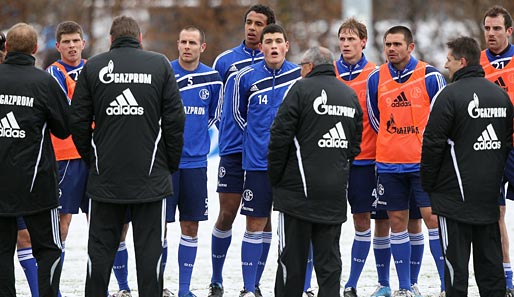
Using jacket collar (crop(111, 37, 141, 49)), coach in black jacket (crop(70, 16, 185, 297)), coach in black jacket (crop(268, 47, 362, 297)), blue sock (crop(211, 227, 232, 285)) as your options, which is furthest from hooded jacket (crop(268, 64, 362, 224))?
blue sock (crop(211, 227, 232, 285))

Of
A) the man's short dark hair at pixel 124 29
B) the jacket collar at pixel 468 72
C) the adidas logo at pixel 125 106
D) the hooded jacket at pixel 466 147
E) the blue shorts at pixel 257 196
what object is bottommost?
the blue shorts at pixel 257 196

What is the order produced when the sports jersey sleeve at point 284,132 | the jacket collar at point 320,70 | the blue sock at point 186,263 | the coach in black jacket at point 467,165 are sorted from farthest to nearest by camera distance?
the blue sock at point 186,263
the jacket collar at point 320,70
the coach in black jacket at point 467,165
the sports jersey sleeve at point 284,132

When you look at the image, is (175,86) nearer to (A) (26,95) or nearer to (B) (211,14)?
(A) (26,95)

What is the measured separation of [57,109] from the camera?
27.5 feet

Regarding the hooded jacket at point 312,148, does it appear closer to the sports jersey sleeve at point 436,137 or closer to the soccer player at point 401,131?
the sports jersey sleeve at point 436,137

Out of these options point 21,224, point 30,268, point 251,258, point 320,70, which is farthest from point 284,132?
point 30,268

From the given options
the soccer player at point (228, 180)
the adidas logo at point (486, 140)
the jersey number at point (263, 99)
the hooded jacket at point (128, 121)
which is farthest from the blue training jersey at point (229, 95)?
the adidas logo at point (486, 140)

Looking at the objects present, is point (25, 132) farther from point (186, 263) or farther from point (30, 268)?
point (186, 263)

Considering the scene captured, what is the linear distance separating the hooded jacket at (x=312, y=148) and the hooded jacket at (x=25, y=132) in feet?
5.99

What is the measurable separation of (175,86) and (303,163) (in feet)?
3.90

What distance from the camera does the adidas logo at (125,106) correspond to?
800cm

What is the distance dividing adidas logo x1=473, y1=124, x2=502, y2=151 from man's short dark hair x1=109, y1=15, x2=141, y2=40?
286 cm

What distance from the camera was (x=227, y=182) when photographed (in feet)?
33.0

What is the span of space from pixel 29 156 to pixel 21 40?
95cm
